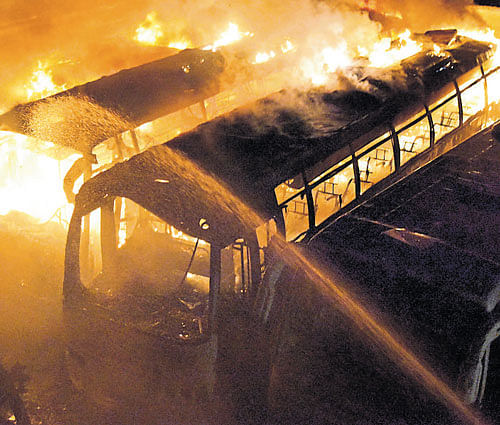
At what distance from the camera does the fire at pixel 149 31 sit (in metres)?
15.5

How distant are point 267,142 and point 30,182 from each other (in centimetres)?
909

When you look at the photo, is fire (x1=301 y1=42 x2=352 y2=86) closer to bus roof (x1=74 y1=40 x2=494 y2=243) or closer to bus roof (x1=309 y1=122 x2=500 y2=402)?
bus roof (x1=74 y1=40 x2=494 y2=243)

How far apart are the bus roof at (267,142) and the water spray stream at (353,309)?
0.14 meters

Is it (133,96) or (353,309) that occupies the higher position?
(133,96)

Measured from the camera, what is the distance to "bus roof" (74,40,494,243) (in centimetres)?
536

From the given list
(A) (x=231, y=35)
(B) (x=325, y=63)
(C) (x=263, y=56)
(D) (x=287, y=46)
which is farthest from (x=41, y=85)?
(B) (x=325, y=63)

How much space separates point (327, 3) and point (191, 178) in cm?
1383

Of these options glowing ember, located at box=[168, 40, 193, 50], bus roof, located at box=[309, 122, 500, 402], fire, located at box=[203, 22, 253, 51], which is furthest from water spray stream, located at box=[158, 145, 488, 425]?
glowing ember, located at box=[168, 40, 193, 50]

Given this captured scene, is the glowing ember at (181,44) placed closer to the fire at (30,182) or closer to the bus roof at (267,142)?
the fire at (30,182)

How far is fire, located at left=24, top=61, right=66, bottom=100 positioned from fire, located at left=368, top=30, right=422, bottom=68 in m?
7.47

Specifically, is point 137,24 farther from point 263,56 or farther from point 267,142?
point 267,142

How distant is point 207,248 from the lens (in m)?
7.92

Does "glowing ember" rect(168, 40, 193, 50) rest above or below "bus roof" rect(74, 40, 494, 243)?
above

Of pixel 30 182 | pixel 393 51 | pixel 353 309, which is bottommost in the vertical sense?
pixel 30 182
